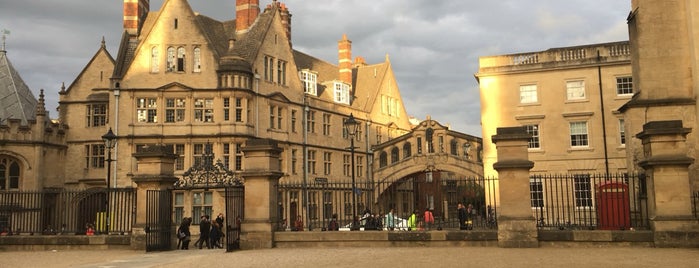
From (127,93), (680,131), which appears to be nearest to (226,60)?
(127,93)

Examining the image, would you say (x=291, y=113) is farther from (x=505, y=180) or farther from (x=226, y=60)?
(x=505, y=180)

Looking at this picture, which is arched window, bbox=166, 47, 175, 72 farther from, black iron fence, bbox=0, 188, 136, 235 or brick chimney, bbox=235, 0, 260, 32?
black iron fence, bbox=0, 188, 136, 235

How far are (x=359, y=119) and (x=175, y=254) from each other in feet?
105

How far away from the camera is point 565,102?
35.9 m

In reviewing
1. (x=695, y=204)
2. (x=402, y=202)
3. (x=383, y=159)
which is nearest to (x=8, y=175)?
(x=402, y=202)

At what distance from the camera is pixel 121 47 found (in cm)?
3712

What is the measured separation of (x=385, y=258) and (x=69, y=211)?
22.5 meters

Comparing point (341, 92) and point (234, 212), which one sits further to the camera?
point (341, 92)

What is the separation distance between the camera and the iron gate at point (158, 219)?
18552 millimetres

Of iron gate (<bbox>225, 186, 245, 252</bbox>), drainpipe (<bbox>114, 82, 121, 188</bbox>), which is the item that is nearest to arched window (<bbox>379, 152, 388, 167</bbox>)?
drainpipe (<bbox>114, 82, 121, 188</bbox>)

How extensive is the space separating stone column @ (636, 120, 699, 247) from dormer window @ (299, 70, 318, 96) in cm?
3002

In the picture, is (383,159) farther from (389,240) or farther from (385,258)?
(385,258)

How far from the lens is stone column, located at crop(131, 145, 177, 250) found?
18797mm

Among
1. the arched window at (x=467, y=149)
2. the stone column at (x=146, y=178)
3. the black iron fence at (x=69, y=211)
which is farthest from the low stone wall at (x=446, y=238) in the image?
the arched window at (x=467, y=149)
